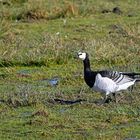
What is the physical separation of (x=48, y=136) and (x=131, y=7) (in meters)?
15.2


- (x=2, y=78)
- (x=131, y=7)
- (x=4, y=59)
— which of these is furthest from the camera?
(x=131, y=7)

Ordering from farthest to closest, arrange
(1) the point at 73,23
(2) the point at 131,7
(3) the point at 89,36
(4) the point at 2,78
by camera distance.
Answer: (2) the point at 131,7 → (1) the point at 73,23 → (3) the point at 89,36 → (4) the point at 2,78

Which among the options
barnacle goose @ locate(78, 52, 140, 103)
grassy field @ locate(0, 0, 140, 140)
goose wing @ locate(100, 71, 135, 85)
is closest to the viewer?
grassy field @ locate(0, 0, 140, 140)

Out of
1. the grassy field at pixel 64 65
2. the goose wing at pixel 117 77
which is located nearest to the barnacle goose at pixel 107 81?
the goose wing at pixel 117 77

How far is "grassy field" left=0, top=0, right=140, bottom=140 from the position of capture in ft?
31.8

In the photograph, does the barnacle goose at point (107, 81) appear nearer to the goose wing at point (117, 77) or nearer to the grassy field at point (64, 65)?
the goose wing at point (117, 77)

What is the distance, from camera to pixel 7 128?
9.70 m

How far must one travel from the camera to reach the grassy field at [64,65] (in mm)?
9698

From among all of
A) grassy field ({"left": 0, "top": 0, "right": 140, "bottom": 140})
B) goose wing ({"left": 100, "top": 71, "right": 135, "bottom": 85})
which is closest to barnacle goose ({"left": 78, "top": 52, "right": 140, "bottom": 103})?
goose wing ({"left": 100, "top": 71, "right": 135, "bottom": 85})

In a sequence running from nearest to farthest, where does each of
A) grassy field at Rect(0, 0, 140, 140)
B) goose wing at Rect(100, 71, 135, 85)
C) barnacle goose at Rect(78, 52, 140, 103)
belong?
grassy field at Rect(0, 0, 140, 140) < barnacle goose at Rect(78, 52, 140, 103) < goose wing at Rect(100, 71, 135, 85)

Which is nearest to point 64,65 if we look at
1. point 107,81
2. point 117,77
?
point 117,77

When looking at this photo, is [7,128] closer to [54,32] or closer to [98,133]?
[98,133]

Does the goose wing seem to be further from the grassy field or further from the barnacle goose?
the grassy field

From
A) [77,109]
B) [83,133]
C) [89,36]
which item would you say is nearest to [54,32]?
[89,36]
